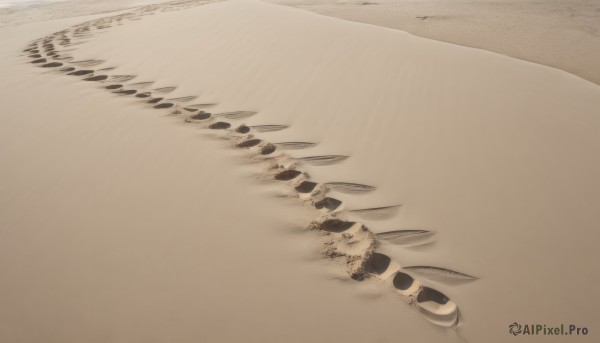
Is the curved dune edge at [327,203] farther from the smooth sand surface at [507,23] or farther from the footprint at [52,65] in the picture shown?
the smooth sand surface at [507,23]

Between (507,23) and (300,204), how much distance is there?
196 inches

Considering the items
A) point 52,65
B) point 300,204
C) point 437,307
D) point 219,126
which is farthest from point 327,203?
point 52,65

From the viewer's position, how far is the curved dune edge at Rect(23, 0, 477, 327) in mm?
1300

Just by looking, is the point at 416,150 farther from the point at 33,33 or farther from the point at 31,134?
the point at 33,33

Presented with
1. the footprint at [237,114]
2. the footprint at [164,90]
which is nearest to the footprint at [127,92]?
the footprint at [164,90]

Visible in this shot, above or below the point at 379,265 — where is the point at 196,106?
above

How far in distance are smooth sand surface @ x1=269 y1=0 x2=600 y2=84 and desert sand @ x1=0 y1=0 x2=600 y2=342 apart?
945mm

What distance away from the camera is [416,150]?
6.77 feet

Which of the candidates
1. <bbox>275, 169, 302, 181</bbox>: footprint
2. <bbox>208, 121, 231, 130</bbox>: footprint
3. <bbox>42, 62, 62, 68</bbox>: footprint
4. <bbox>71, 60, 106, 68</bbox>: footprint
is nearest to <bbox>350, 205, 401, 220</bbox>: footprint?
<bbox>275, 169, 302, 181</bbox>: footprint

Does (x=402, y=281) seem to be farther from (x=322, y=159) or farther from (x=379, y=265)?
(x=322, y=159)

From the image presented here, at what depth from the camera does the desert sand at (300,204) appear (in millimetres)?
Answer: 1227

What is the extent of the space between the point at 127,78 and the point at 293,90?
1.50m

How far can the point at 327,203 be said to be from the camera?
5.58 feet

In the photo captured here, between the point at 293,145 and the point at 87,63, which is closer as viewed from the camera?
the point at 293,145
